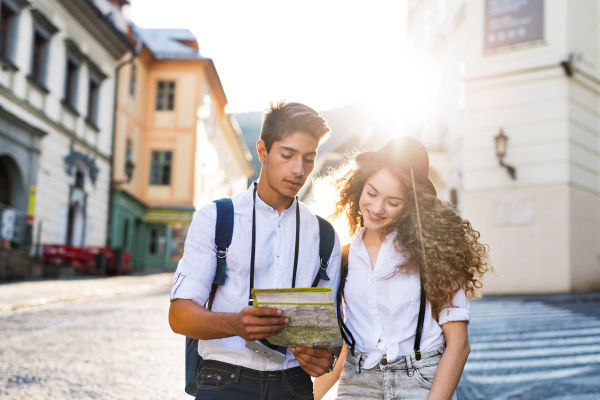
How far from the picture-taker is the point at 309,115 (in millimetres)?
2527

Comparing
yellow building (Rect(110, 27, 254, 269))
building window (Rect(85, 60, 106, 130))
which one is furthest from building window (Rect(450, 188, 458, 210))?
yellow building (Rect(110, 27, 254, 269))

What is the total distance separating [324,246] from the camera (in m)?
2.56

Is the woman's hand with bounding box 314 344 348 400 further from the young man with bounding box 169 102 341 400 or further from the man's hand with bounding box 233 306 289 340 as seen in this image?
the man's hand with bounding box 233 306 289 340

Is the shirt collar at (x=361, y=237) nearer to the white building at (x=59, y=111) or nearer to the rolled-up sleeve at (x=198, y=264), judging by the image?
the rolled-up sleeve at (x=198, y=264)

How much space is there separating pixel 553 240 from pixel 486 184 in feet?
7.81

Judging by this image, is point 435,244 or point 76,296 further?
point 76,296

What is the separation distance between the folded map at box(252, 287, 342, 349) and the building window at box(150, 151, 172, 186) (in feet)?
112

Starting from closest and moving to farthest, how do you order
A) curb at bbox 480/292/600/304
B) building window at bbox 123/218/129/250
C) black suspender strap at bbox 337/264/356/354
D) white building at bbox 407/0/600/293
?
1. black suspender strap at bbox 337/264/356/354
2. curb at bbox 480/292/600/304
3. white building at bbox 407/0/600/293
4. building window at bbox 123/218/129/250

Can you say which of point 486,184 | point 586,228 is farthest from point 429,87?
point 586,228

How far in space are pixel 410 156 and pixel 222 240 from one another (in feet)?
3.03

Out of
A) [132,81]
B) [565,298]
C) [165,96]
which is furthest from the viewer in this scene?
[165,96]

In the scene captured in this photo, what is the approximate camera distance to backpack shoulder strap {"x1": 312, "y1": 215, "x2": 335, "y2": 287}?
2.52 meters

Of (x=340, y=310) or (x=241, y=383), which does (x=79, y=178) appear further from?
(x=241, y=383)

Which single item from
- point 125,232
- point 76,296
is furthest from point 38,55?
point 125,232
